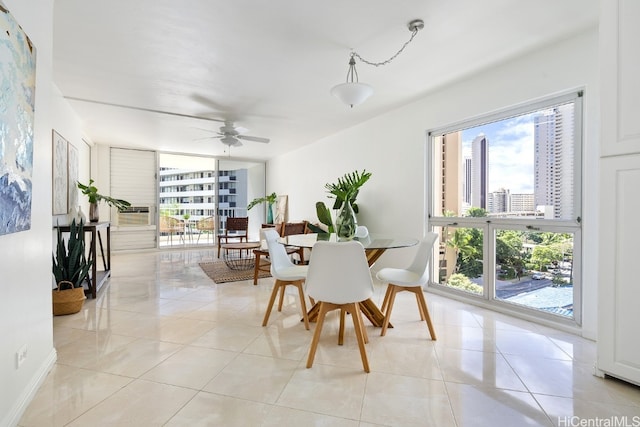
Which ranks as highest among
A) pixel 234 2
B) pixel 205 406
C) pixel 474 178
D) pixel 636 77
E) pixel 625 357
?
pixel 234 2

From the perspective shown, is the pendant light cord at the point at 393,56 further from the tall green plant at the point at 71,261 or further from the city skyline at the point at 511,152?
the tall green plant at the point at 71,261

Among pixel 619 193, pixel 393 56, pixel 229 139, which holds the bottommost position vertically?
pixel 619 193

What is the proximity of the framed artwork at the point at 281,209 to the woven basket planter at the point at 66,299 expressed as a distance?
16.0 ft

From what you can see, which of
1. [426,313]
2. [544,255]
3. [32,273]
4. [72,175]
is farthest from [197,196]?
→ [544,255]

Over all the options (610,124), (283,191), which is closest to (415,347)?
(610,124)

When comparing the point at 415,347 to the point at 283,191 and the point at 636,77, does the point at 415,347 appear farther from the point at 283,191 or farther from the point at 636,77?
the point at 283,191

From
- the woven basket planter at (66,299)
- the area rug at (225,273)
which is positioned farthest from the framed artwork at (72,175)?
the area rug at (225,273)

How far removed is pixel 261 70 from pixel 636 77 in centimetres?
299

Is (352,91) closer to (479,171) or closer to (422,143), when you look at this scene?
(422,143)

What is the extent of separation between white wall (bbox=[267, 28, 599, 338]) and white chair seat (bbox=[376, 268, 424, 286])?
140cm

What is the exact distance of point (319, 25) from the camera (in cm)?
236

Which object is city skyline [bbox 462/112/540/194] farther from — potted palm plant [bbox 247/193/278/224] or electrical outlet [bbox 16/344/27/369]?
potted palm plant [bbox 247/193/278/224]

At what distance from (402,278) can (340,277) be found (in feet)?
2.67

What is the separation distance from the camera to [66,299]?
298cm
